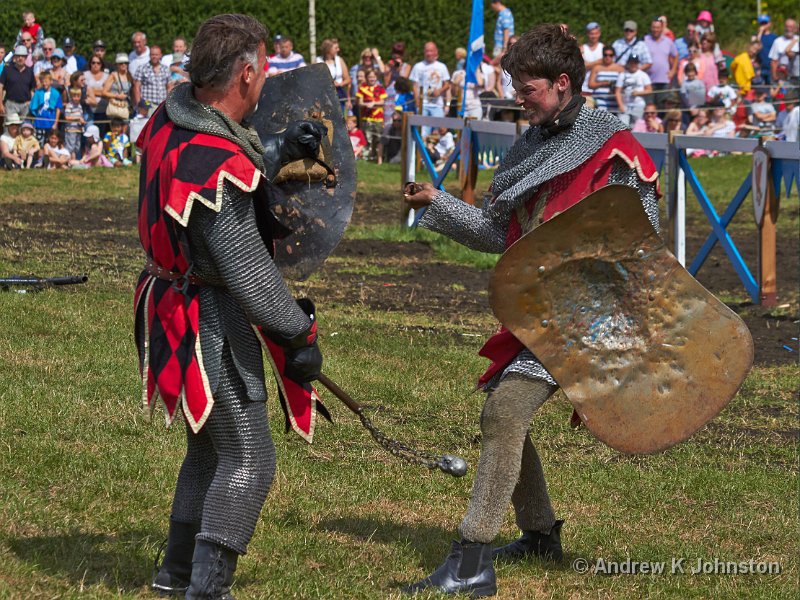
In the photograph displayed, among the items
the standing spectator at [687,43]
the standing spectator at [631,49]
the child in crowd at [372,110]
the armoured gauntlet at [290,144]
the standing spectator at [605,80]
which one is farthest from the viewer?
the standing spectator at [687,43]

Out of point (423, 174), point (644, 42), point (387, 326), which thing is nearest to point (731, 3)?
point (644, 42)

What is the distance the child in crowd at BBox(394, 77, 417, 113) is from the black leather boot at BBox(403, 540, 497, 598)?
1609cm

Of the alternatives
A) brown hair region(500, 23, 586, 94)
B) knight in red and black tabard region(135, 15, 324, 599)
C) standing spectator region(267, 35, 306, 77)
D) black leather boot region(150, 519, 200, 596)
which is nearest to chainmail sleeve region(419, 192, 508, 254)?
brown hair region(500, 23, 586, 94)

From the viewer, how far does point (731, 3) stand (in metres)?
31.8

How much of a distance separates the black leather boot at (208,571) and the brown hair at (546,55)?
5.97 feet

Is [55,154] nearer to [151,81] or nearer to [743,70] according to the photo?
[151,81]

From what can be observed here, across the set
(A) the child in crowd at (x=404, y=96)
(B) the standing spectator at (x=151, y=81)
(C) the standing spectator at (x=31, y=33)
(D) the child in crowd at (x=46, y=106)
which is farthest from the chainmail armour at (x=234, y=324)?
(C) the standing spectator at (x=31, y=33)

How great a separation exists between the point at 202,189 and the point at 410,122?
36.0 ft

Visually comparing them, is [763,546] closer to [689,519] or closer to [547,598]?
[689,519]

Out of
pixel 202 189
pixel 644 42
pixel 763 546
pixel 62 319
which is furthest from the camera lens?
pixel 644 42

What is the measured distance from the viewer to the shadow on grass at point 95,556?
4.49 m

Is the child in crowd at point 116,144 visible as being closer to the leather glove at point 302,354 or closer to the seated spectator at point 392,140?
the seated spectator at point 392,140

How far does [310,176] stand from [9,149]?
1499 centimetres

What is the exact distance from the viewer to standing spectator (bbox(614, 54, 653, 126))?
19.5m
